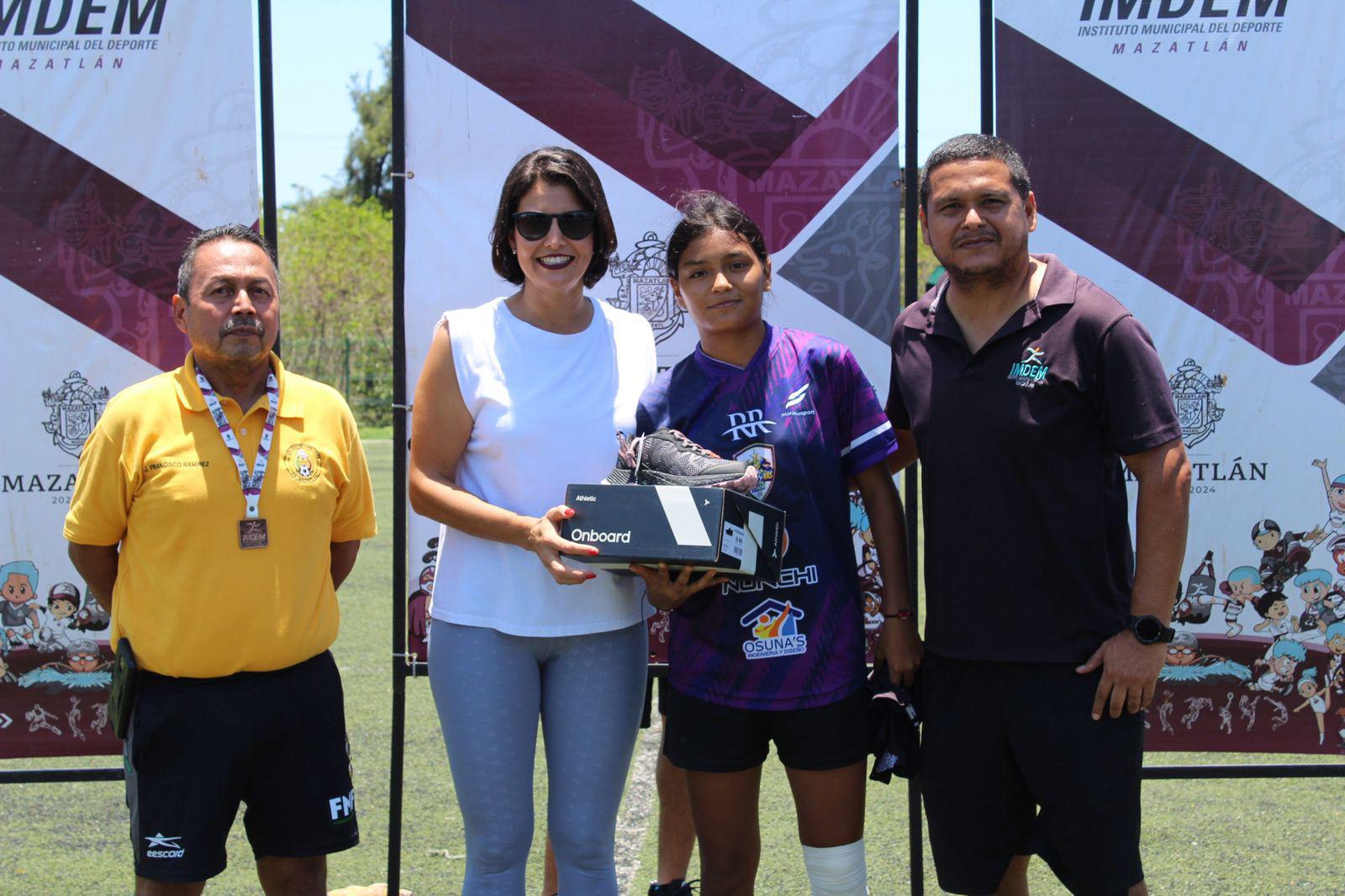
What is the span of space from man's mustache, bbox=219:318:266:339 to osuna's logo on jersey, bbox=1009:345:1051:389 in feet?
6.01

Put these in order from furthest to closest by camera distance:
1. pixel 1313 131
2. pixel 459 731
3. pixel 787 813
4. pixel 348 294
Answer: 1. pixel 348 294
2. pixel 787 813
3. pixel 1313 131
4. pixel 459 731

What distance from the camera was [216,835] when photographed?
2998mm

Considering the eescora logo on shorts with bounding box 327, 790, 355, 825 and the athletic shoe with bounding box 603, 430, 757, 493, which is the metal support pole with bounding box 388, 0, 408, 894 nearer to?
the eescora logo on shorts with bounding box 327, 790, 355, 825

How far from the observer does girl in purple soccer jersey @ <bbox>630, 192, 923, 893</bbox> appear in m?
2.85

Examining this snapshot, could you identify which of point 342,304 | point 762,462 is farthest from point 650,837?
point 342,304

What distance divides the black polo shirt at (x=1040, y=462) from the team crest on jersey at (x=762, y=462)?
14.7 inches

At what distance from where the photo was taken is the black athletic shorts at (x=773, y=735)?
9.34 feet

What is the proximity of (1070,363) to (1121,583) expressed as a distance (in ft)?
1.81

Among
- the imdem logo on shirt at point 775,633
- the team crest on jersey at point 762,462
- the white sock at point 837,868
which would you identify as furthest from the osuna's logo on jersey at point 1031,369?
the white sock at point 837,868

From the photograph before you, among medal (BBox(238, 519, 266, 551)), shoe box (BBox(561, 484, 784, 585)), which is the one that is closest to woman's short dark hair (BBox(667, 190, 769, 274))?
shoe box (BBox(561, 484, 784, 585))

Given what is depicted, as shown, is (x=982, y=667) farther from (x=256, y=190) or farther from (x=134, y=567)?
(x=256, y=190)

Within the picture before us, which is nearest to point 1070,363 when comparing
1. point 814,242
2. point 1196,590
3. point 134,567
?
point 814,242

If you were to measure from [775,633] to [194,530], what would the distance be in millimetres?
1418

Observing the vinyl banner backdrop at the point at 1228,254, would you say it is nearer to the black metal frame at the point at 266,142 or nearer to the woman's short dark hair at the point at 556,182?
the woman's short dark hair at the point at 556,182
